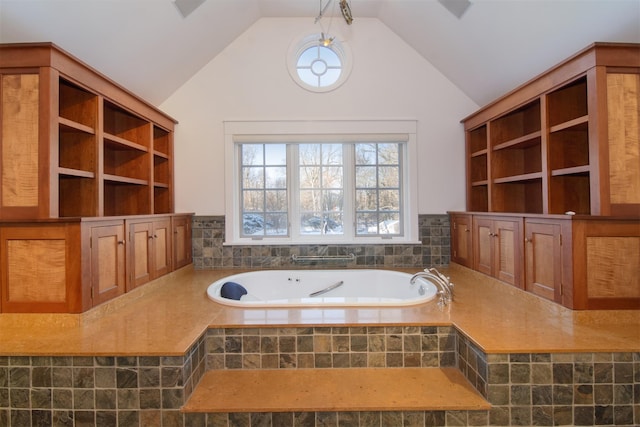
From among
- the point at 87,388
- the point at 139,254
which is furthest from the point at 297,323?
the point at 139,254

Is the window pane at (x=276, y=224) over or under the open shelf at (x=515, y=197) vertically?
under

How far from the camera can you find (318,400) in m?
1.43

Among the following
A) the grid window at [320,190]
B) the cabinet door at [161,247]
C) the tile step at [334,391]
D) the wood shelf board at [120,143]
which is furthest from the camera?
the grid window at [320,190]

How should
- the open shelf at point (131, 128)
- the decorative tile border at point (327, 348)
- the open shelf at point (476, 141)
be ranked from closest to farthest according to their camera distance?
the decorative tile border at point (327, 348)
the open shelf at point (131, 128)
the open shelf at point (476, 141)

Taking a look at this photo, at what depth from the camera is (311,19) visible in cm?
319

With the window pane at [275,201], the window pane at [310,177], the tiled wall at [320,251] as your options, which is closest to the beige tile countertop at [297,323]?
the tiled wall at [320,251]

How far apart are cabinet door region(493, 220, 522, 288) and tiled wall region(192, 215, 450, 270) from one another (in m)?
0.78

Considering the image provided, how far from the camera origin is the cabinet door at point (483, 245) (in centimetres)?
255

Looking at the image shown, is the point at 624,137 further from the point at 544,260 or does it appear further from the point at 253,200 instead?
the point at 253,200

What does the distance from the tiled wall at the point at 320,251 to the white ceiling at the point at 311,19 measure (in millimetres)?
1391

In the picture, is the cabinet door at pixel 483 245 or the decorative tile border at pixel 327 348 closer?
the decorative tile border at pixel 327 348

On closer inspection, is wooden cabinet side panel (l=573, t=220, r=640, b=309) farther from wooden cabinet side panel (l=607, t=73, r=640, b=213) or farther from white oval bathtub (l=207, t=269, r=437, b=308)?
white oval bathtub (l=207, t=269, r=437, b=308)

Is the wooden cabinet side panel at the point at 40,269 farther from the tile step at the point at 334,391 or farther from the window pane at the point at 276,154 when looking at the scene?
the window pane at the point at 276,154

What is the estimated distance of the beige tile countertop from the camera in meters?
1.46
